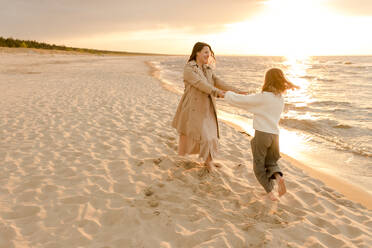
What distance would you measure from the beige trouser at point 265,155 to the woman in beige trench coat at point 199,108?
2.53 ft

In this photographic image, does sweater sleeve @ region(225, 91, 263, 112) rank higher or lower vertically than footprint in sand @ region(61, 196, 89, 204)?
higher

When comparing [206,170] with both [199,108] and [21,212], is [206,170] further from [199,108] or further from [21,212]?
[21,212]

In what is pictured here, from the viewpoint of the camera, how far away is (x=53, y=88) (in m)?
12.1

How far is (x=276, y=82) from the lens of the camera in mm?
3230

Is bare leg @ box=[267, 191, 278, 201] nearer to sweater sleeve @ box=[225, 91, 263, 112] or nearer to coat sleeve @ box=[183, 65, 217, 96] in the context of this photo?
sweater sleeve @ box=[225, 91, 263, 112]

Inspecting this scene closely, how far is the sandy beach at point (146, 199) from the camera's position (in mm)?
2867

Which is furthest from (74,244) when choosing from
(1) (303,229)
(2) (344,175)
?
(2) (344,175)

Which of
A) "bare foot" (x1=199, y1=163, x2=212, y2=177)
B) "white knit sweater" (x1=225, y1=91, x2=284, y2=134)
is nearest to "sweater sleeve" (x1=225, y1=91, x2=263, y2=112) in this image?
"white knit sweater" (x1=225, y1=91, x2=284, y2=134)

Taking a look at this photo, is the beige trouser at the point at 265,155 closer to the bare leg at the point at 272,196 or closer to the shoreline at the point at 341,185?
the bare leg at the point at 272,196

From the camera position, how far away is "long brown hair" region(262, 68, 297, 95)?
3.21m

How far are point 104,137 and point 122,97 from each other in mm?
4857

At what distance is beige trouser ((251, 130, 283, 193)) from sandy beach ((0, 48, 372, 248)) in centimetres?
36

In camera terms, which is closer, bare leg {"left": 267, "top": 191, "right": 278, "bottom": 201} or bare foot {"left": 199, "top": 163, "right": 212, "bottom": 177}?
bare leg {"left": 267, "top": 191, "right": 278, "bottom": 201}

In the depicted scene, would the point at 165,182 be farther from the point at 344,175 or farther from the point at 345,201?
the point at 344,175
